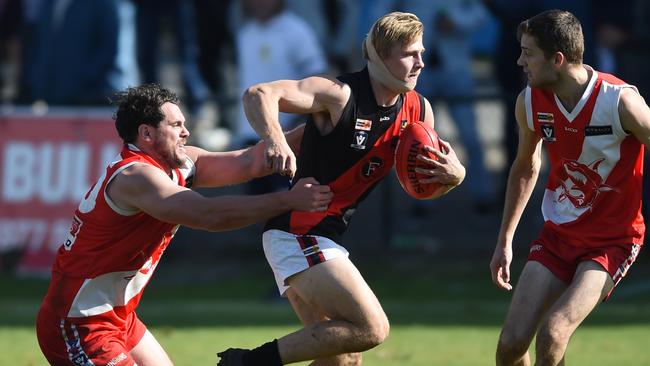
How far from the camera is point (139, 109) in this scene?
641 cm

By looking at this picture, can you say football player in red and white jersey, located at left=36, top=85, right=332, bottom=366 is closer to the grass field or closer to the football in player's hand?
the football in player's hand

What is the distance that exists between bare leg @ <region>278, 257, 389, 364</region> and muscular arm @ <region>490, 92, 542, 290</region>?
2.57ft

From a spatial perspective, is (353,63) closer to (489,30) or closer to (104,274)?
(489,30)

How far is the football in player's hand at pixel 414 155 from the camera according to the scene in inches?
263

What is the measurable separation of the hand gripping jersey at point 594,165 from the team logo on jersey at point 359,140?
0.89 meters

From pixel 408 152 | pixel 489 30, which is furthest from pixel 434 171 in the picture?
pixel 489 30

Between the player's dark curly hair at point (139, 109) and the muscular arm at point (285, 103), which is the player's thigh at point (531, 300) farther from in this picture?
the player's dark curly hair at point (139, 109)

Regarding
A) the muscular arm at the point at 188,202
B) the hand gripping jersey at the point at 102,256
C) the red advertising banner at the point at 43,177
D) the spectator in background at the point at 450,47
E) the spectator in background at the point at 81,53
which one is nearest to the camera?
the muscular arm at the point at 188,202

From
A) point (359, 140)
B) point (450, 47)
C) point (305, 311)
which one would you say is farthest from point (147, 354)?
point (450, 47)

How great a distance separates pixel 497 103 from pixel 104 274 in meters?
6.72

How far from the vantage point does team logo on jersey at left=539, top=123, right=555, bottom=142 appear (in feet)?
22.4

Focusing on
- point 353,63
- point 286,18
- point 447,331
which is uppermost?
point 286,18

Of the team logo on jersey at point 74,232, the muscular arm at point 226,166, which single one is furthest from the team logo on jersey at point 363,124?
the team logo on jersey at point 74,232

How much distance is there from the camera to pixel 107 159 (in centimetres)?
1187
